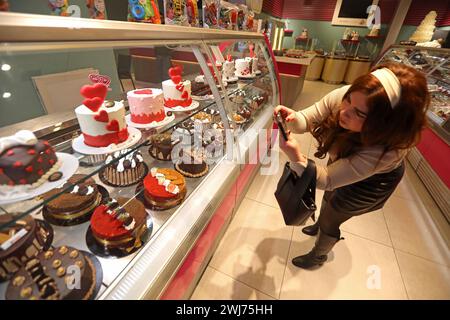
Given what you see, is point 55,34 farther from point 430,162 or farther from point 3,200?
point 430,162

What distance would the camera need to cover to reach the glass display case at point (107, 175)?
72cm

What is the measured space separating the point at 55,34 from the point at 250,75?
2442 mm

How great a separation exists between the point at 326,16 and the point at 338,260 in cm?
1088

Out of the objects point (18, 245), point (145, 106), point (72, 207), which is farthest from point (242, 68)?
point (18, 245)

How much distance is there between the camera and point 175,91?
157 centimetres

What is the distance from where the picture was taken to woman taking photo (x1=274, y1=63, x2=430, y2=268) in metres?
1.03

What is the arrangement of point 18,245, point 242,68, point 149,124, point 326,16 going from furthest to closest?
point 326,16, point 242,68, point 149,124, point 18,245

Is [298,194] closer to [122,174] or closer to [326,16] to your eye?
[122,174]

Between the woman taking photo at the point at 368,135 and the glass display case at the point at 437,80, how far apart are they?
2637mm

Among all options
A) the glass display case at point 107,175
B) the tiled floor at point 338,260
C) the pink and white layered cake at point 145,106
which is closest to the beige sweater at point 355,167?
the glass display case at point 107,175

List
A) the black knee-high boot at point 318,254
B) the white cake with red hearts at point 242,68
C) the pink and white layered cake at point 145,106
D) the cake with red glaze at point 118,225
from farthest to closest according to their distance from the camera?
the white cake with red hearts at point 242,68 < the black knee-high boot at point 318,254 < the pink and white layered cake at point 145,106 < the cake with red glaze at point 118,225

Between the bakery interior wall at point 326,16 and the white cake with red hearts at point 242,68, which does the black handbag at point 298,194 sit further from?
the bakery interior wall at point 326,16

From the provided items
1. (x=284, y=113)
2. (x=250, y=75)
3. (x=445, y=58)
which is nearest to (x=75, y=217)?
(x=284, y=113)

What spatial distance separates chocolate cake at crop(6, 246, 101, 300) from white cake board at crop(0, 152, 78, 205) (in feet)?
1.24
